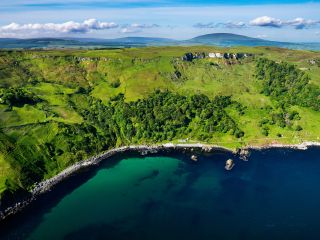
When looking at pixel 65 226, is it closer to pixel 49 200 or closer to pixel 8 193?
pixel 49 200

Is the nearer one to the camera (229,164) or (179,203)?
(179,203)

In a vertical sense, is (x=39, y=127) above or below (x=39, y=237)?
above

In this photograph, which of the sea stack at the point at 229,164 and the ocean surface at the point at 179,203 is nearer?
the ocean surface at the point at 179,203

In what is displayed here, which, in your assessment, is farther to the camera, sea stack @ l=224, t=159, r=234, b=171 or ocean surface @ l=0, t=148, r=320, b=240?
sea stack @ l=224, t=159, r=234, b=171

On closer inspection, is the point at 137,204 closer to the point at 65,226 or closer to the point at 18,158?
the point at 65,226

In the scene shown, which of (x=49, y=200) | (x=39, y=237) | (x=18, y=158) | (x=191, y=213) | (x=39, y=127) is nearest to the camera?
(x=39, y=237)

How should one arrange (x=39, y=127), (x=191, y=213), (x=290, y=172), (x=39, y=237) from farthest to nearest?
(x=39, y=127) → (x=290, y=172) → (x=191, y=213) → (x=39, y=237)

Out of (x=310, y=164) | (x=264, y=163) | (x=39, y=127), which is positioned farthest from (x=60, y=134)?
(x=310, y=164)

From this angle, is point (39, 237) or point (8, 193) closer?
point (39, 237)
